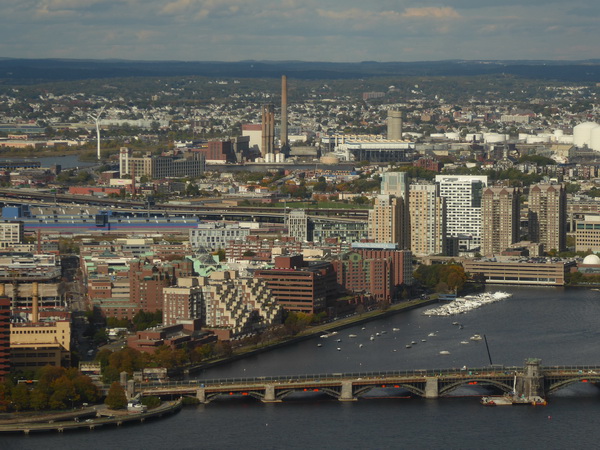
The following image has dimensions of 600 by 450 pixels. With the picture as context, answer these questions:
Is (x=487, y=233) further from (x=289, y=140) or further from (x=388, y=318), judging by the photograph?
(x=289, y=140)

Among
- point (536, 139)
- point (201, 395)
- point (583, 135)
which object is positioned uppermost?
point (583, 135)

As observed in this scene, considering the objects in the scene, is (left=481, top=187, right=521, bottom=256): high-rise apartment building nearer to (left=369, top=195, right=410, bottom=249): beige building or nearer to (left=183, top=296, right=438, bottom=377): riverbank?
(left=369, top=195, right=410, bottom=249): beige building

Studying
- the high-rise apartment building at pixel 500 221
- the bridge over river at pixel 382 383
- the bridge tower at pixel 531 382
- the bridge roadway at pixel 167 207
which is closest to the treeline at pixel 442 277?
the high-rise apartment building at pixel 500 221

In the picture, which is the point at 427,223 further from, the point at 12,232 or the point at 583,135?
the point at 583,135

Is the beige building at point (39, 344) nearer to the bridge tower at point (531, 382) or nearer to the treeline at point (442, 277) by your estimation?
the bridge tower at point (531, 382)

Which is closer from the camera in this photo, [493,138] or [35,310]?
[35,310]

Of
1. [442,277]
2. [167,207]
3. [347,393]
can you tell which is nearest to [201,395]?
[347,393]
